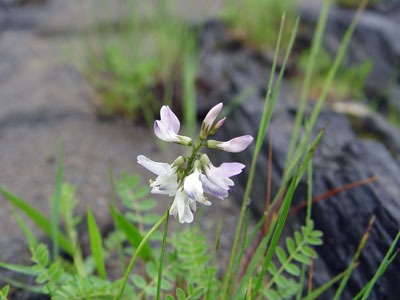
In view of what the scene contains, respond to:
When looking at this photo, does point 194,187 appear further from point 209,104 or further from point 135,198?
point 209,104

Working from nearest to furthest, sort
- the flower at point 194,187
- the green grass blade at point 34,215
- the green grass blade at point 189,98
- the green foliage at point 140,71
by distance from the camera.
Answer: the flower at point 194,187 < the green grass blade at point 34,215 < the green grass blade at point 189,98 < the green foliage at point 140,71

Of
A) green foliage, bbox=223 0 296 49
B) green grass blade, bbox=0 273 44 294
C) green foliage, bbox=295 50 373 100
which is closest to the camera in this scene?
green grass blade, bbox=0 273 44 294

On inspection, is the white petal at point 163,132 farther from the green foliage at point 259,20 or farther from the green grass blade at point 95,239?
the green foliage at point 259,20

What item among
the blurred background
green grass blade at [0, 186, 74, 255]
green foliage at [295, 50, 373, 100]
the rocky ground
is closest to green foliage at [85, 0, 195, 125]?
the blurred background

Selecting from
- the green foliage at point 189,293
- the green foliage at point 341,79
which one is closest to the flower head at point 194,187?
the green foliage at point 189,293

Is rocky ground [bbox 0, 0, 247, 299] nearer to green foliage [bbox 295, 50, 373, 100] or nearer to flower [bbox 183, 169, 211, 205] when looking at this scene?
flower [bbox 183, 169, 211, 205]

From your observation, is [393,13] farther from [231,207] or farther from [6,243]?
[6,243]
